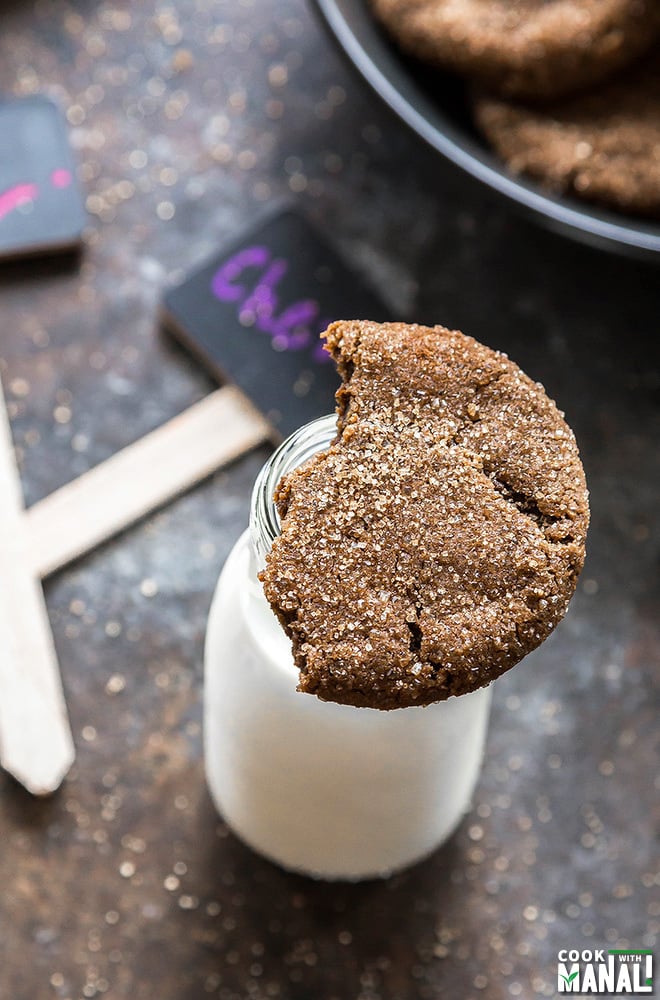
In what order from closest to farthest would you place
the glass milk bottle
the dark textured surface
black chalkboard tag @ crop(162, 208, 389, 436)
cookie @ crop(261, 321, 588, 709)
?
cookie @ crop(261, 321, 588, 709)
the glass milk bottle
the dark textured surface
black chalkboard tag @ crop(162, 208, 389, 436)

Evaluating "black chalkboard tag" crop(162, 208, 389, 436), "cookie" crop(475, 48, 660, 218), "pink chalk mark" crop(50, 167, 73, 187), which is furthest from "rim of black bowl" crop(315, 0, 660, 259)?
"pink chalk mark" crop(50, 167, 73, 187)

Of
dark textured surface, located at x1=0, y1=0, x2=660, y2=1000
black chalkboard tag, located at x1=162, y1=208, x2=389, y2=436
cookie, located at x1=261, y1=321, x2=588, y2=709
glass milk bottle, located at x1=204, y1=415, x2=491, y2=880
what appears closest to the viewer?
cookie, located at x1=261, y1=321, x2=588, y2=709

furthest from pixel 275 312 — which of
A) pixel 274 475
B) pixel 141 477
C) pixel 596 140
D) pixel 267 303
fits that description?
pixel 274 475

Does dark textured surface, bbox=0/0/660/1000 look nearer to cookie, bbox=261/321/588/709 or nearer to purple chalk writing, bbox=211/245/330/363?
purple chalk writing, bbox=211/245/330/363

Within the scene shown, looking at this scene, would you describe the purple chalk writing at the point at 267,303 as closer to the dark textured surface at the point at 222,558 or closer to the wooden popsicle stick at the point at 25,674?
the dark textured surface at the point at 222,558

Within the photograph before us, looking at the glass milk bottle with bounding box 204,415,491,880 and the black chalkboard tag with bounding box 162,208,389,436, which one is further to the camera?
the black chalkboard tag with bounding box 162,208,389,436

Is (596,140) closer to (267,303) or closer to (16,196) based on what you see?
(267,303)

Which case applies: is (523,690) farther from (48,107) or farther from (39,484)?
(48,107)
